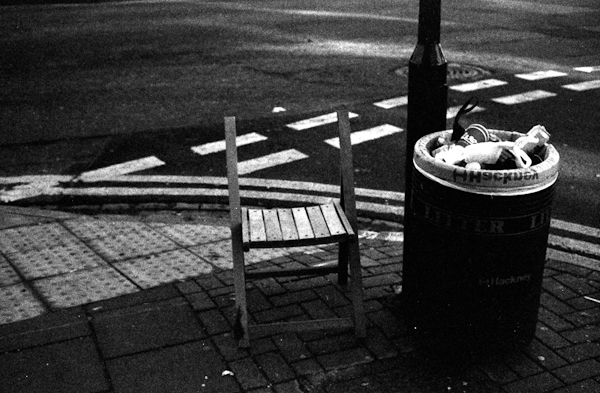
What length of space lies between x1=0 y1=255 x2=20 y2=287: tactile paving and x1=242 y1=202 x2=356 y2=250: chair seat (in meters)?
1.73

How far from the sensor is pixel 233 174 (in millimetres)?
4160

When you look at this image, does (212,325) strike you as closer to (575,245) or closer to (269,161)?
(575,245)

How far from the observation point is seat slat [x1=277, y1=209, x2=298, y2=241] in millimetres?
3873

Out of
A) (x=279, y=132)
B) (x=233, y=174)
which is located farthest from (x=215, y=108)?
(x=233, y=174)

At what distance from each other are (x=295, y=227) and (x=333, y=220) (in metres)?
0.25

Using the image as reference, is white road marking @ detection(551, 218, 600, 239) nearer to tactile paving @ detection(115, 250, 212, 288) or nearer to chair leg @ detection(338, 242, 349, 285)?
chair leg @ detection(338, 242, 349, 285)

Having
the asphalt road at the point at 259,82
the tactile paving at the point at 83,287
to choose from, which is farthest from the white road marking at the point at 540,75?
the tactile paving at the point at 83,287

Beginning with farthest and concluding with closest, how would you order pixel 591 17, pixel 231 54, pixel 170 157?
1. pixel 591 17
2. pixel 231 54
3. pixel 170 157

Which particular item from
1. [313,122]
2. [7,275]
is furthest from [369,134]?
[7,275]

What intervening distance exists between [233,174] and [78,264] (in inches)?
64.2

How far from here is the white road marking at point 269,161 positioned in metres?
7.24

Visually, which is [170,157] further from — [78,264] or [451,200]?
[451,200]

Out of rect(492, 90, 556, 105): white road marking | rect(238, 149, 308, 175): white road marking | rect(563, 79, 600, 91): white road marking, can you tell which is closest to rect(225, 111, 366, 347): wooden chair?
rect(238, 149, 308, 175): white road marking

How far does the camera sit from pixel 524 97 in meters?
9.84
